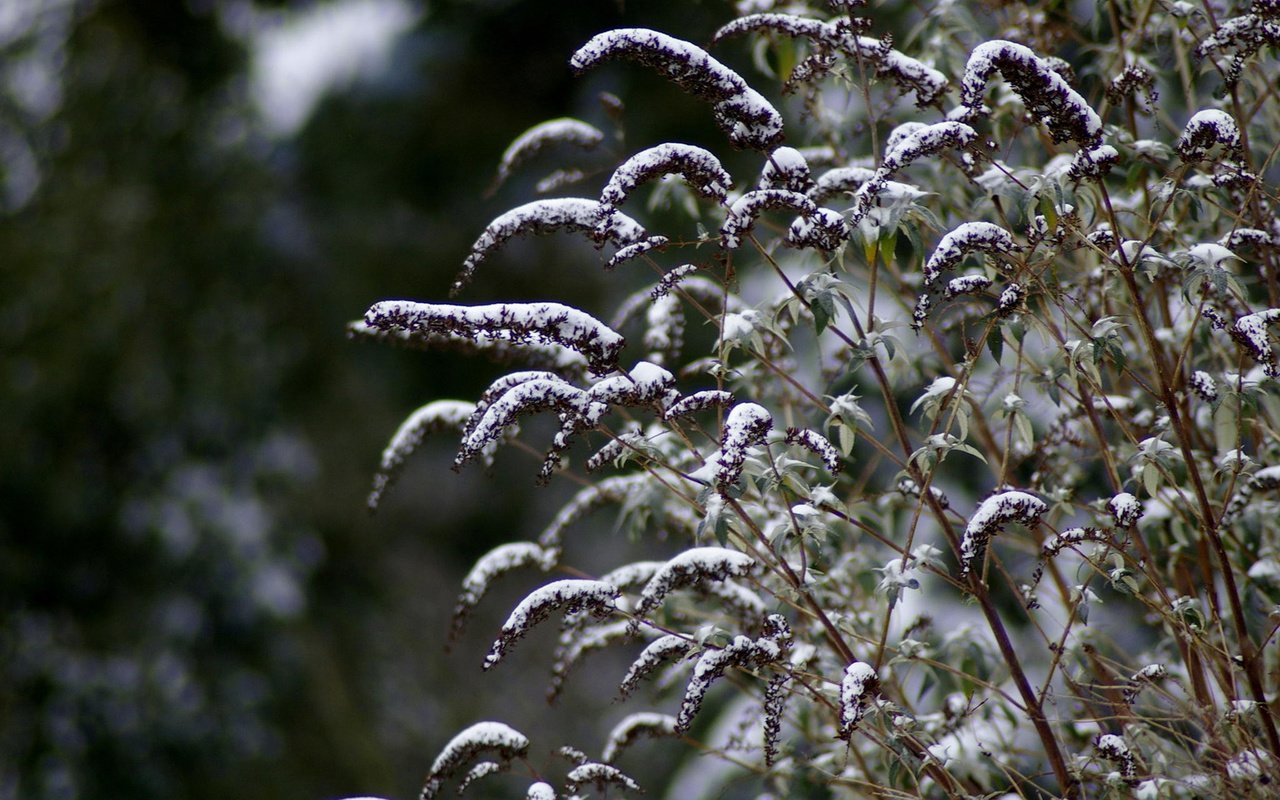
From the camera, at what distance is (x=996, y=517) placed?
1.42m

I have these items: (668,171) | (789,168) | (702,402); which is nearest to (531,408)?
(702,402)

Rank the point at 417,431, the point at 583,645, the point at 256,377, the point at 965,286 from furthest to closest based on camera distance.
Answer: the point at 256,377, the point at 583,645, the point at 417,431, the point at 965,286

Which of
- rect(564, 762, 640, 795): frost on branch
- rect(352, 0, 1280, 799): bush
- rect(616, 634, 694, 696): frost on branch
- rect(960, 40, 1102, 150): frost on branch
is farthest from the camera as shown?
rect(564, 762, 640, 795): frost on branch

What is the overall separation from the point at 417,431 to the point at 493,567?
25 centimetres

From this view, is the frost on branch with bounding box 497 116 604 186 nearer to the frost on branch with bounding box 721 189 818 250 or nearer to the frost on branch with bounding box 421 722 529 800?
the frost on branch with bounding box 721 189 818 250

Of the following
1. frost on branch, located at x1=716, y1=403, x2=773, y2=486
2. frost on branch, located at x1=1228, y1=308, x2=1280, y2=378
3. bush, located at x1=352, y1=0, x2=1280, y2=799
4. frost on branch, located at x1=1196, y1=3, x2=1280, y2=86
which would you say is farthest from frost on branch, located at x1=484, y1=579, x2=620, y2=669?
frost on branch, located at x1=1196, y1=3, x2=1280, y2=86

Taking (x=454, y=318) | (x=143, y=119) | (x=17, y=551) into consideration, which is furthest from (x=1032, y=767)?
(x=143, y=119)

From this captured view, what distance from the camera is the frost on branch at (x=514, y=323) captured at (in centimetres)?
136

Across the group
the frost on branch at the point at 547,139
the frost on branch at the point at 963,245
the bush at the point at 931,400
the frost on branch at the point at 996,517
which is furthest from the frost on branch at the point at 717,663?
the frost on branch at the point at 547,139

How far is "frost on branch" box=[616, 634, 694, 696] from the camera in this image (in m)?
1.52

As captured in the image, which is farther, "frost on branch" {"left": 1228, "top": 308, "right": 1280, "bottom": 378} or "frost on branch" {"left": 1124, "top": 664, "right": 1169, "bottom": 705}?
"frost on branch" {"left": 1124, "top": 664, "right": 1169, "bottom": 705}

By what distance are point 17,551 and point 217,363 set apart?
1.52 metres

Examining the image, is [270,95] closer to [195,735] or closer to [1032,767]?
[195,735]

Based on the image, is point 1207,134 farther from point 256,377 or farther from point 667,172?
point 256,377
